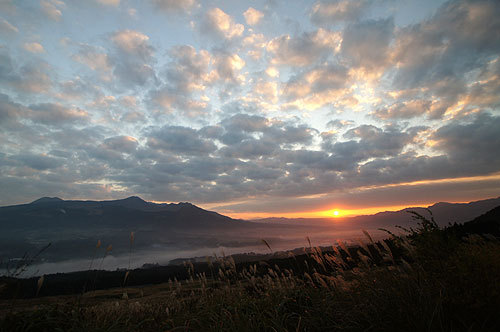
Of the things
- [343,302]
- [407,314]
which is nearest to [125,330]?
[343,302]

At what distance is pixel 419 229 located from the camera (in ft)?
20.7

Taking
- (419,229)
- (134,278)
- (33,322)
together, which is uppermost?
(419,229)

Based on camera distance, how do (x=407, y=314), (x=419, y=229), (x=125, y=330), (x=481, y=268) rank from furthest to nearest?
(x=419, y=229) < (x=125, y=330) < (x=481, y=268) < (x=407, y=314)

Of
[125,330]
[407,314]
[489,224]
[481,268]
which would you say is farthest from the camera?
[489,224]

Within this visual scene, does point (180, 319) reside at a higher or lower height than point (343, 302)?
lower

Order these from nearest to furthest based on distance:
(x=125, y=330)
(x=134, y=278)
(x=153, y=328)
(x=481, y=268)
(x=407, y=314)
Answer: (x=407, y=314) → (x=481, y=268) → (x=125, y=330) → (x=153, y=328) → (x=134, y=278)

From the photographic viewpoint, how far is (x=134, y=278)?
253 feet

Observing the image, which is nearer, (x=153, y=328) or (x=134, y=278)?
(x=153, y=328)

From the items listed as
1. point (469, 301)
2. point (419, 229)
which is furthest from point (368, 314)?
point (419, 229)

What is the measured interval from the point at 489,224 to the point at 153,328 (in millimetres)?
25068

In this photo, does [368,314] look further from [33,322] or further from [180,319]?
[33,322]

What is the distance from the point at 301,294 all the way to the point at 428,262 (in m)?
A: 2.95

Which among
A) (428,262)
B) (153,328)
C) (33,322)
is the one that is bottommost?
(153,328)

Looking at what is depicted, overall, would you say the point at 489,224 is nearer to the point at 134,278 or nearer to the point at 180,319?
the point at 180,319
